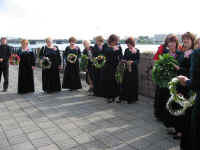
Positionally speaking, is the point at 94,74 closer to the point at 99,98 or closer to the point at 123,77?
the point at 99,98

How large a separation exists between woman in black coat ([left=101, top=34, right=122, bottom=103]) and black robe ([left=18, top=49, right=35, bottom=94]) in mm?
3266

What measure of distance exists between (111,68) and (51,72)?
2.84 m

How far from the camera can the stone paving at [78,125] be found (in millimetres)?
4316

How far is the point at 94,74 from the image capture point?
27.9 feet

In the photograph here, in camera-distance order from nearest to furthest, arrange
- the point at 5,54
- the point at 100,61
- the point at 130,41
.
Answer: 1. the point at 130,41
2. the point at 100,61
3. the point at 5,54

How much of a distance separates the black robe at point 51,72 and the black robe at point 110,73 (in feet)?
7.78

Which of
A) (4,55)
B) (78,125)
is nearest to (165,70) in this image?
(78,125)

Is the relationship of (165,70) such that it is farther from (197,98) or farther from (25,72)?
(25,72)

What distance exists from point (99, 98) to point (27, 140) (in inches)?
149

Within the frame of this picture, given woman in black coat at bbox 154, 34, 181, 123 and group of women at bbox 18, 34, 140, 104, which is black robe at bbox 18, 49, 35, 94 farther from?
woman in black coat at bbox 154, 34, 181, 123

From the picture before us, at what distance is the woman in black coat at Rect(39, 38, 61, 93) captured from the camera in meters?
8.61

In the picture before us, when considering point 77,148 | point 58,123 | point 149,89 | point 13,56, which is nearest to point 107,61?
point 149,89

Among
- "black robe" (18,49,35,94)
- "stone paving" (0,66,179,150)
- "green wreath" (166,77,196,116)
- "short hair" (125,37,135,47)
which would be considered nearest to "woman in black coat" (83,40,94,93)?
"stone paving" (0,66,179,150)

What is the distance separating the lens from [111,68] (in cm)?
725
